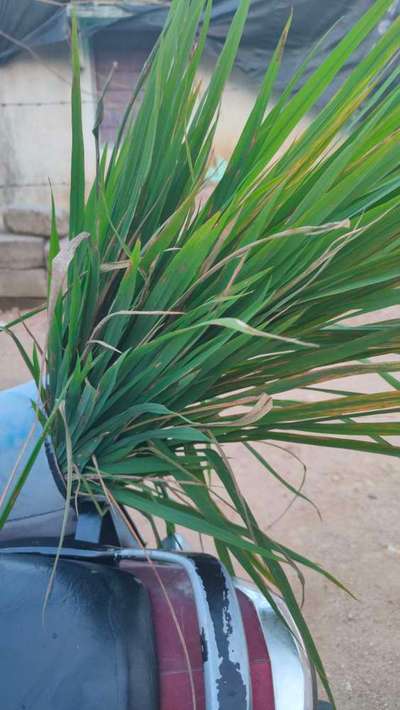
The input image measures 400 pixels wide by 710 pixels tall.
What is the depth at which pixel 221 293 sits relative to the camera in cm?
92

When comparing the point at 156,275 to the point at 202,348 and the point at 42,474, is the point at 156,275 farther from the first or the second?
the point at 42,474

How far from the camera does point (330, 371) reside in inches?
39.5

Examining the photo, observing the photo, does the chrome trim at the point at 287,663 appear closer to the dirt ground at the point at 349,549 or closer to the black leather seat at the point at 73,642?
the black leather seat at the point at 73,642

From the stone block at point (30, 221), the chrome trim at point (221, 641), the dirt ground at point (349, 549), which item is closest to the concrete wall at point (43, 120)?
the stone block at point (30, 221)

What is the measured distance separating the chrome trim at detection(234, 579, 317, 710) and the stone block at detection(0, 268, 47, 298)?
14.2 feet

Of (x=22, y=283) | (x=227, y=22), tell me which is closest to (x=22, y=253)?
(x=22, y=283)

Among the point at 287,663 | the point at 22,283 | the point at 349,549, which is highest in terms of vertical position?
the point at 22,283

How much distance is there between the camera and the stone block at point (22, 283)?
5.09 metres

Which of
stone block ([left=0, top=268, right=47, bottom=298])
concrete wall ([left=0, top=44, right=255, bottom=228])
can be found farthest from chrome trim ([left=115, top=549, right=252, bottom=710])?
concrete wall ([left=0, top=44, right=255, bottom=228])

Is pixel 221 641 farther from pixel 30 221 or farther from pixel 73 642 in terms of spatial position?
pixel 30 221

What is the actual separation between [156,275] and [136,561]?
17.3 inches

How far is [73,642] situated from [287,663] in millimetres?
297

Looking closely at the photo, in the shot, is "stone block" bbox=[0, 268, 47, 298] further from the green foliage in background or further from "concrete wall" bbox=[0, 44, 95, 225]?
the green foliage in background

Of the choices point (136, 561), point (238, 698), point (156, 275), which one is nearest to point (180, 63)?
point (156, 275)
